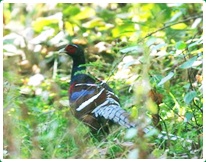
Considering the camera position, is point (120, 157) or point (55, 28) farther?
point (55, 28)

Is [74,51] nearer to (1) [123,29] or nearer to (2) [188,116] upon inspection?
(1) [123,29]

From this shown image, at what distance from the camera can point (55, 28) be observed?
5820 millimetres

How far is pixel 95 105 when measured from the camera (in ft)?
12.2

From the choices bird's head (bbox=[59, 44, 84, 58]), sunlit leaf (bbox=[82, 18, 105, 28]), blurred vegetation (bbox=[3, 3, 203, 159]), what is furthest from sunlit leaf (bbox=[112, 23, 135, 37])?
bird's head (bbox=[59, 44, 84, 58])

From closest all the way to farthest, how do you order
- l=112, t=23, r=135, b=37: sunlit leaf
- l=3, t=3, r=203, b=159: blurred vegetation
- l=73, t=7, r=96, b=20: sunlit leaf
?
l=3, t=3, r=203, b=159: blurred vegetation → l=112, t=23, r=135, b=37: sunlit leaf → l=73, t=7, r=96, b=20: sunlit leaf

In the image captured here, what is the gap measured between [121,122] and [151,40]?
2.01 ft

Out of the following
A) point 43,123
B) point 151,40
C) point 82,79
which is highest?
point 151,40

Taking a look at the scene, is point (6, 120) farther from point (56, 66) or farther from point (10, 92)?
point (56, 66)

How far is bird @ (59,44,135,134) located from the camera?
3.54 metres

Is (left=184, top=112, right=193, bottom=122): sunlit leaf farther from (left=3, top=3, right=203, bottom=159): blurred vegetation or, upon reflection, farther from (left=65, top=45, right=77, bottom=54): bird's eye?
(left=65, top=45, right=77, bottom=54): bird's eye

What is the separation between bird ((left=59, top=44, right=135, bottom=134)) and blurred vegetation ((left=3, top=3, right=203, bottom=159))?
8 centimetres

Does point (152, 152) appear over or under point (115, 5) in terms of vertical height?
under

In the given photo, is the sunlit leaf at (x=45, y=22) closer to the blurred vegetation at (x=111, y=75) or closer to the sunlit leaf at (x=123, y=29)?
the blurred vegetation at (x=111, y=75)

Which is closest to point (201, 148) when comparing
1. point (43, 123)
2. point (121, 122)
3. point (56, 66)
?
point (121, 122)
